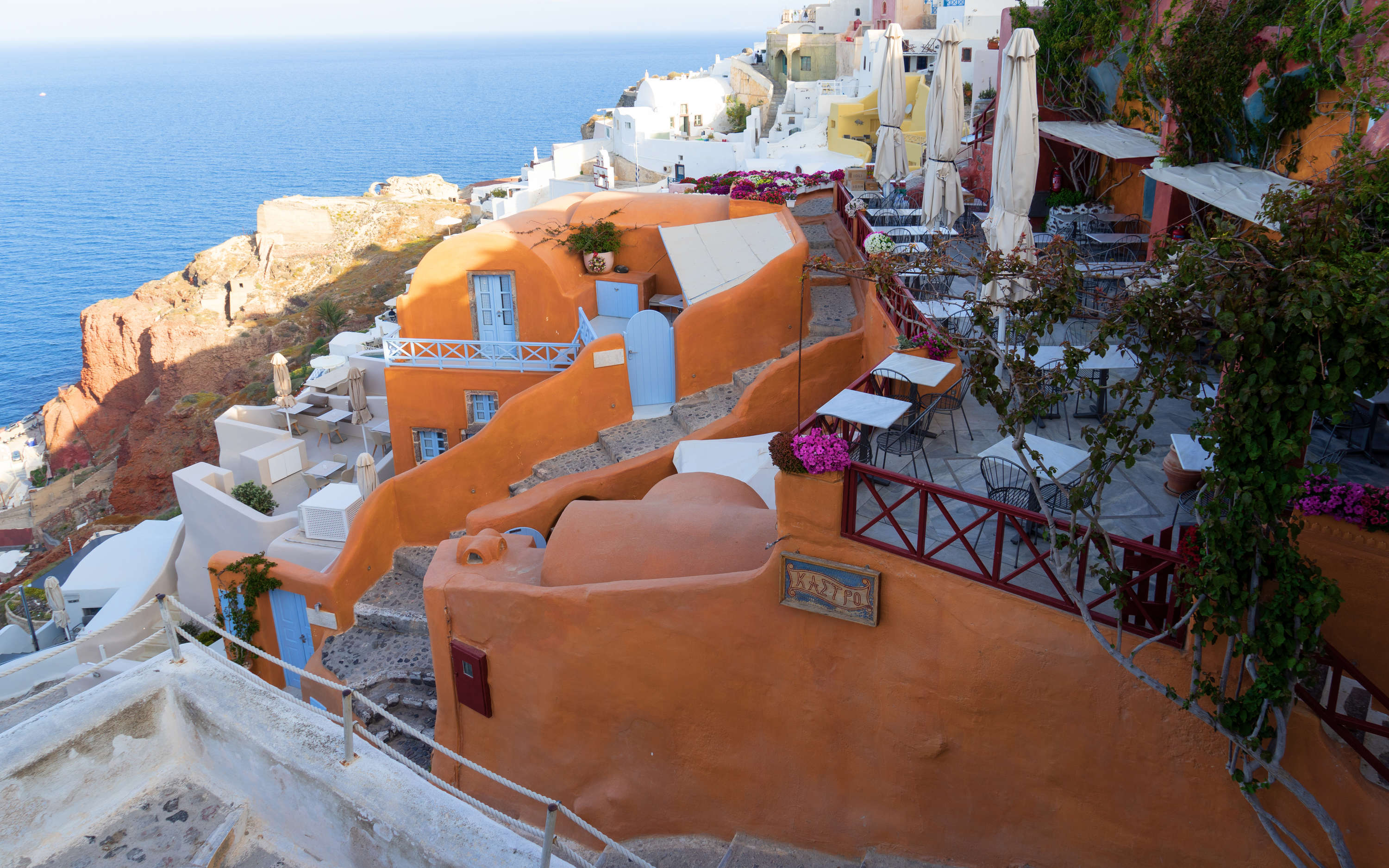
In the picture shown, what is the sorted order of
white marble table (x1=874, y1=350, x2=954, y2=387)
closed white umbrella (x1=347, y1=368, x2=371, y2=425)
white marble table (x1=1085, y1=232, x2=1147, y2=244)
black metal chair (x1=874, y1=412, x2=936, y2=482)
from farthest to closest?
closed white umbrella (x1=347, y1=368, x2=371, y2=425) < white marble table (x1=1085, y1=232, x2=1147, y2=244) < white marble table (x1=874, y1=350, x2=954, y2=387) < black metal chair (x1=874, y1=412, x2=936, y2=482)

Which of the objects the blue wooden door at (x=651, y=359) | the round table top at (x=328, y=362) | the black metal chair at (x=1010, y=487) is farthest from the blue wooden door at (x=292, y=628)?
the round table top at (x=328, y=362)

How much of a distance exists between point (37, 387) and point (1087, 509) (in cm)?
8180

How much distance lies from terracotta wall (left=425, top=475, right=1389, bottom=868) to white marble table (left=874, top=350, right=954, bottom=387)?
277 centimetres

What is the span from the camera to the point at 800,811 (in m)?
9.53

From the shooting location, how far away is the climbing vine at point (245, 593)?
1466 centimetres

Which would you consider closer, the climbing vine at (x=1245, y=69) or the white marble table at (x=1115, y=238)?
the climbing vine at (x=1245, y=69)

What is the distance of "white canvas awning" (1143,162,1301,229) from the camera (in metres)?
12.2

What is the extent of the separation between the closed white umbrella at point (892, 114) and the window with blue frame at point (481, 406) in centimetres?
925

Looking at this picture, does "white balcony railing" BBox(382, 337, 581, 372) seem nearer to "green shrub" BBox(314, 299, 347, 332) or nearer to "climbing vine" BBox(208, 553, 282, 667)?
"climbing vine" BBox(208, 553, 282, 667)

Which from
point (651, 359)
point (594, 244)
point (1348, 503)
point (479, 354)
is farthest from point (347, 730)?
point (594, 244)

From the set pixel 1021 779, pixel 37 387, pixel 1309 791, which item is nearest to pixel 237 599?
pixel 1021 779

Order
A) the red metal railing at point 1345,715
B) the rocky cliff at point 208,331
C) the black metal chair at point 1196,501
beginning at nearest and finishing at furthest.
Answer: the black metal chair at point 1196,501, the red metal railing at point 1345,715, the rocky cliff at point 208,331

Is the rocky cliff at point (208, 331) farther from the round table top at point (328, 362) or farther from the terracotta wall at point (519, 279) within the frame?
the terracotta wall at point (519, 279)

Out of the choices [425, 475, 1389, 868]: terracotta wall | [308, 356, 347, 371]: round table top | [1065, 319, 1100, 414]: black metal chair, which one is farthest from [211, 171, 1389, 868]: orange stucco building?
[308, 356, 347, 371]: round table top
